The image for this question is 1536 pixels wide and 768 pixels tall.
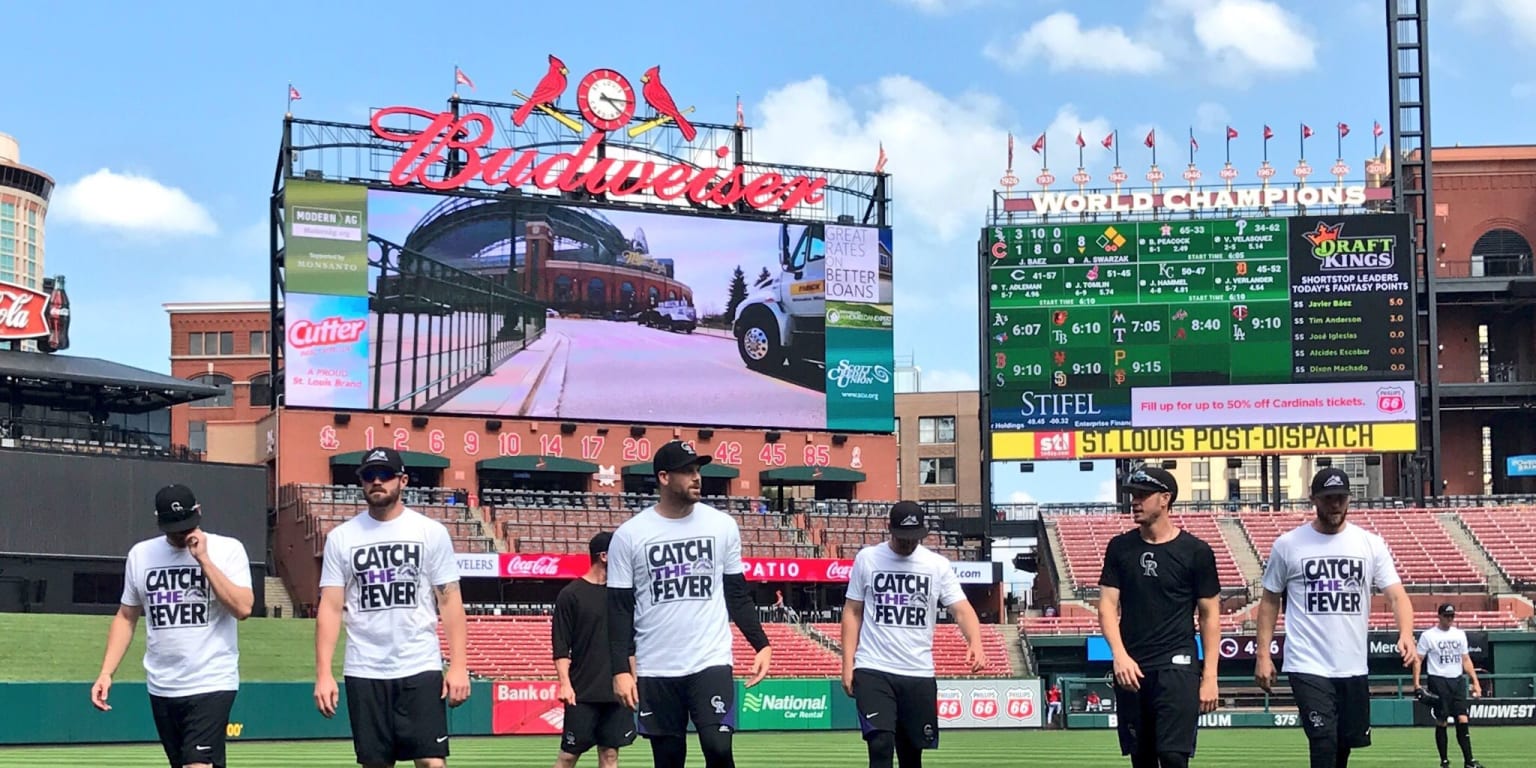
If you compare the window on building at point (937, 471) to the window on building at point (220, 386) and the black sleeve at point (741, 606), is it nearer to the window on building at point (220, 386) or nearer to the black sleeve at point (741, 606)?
the window on building at point (220, 386)

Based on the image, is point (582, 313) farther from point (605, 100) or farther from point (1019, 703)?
point (1019, 703)

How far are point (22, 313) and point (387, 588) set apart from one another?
44.8 m

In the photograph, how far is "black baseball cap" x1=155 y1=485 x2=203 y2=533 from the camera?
11109 mm

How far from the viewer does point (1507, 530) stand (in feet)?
187

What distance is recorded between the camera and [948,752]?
27.4m

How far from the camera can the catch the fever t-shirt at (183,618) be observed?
1135 cm

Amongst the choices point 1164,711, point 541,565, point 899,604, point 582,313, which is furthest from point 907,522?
point 582,313

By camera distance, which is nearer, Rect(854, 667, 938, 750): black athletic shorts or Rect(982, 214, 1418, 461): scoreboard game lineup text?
Rect(854, 667, 938, 750): black athletic shorts

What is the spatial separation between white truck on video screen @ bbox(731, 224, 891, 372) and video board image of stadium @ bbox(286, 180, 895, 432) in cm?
4

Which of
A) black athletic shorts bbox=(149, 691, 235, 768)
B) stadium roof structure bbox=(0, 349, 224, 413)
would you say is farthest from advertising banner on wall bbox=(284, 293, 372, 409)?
black athletic shorts bbox=(149, 691, 235, 768)

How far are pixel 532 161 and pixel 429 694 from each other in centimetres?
4842

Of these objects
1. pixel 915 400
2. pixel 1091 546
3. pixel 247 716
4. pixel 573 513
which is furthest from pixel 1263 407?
pixel 915 400

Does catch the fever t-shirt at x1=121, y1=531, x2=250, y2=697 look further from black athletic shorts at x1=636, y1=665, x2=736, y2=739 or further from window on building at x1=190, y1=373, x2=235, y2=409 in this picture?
window on building at x1=190, y1=373, x2=235, y2=409

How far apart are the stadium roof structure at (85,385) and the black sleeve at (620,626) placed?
43.4 m
